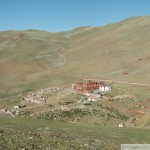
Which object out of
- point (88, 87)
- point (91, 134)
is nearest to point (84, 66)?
point (88, 87)

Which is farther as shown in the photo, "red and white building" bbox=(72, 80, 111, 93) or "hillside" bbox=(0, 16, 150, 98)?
"hillside" bbox=(0, 16, 150, 98)

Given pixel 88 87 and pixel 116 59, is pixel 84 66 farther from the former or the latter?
pixel 88 87

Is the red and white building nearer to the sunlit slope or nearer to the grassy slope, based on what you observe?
the sunlit slope

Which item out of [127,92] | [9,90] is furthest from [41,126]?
[9,90]

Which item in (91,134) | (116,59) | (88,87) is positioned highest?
(116,59)

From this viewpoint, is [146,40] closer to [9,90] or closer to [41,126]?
[9,90]

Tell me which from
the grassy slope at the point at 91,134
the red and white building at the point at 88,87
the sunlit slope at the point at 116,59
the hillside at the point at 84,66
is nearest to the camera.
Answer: the grassy slope at the point at 91,134

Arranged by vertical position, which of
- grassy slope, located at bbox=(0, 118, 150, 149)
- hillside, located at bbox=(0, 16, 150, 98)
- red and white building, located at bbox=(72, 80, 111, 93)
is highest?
hillside, located at bbox=(0, 16, 150, 98)

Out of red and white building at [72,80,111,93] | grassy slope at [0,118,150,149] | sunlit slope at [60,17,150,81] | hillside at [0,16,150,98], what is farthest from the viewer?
sunlit slope at [60,17,150,81]

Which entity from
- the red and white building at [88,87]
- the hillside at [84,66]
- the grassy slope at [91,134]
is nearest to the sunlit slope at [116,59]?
the hillside at [84,66]

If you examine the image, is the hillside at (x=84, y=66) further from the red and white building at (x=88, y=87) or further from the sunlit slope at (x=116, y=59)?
the red and white building at (x=88, y=87)

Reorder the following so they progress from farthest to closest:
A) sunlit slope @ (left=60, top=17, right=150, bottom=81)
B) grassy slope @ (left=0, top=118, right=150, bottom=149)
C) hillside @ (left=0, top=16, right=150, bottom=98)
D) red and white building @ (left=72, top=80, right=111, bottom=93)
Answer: sunlit slope @ (left=60, top=17, right=150, bottom=81)
hillside @ (left=0, top=16, right=150, bottom=98)
red and white building @ (left=72, top=80, right=111, bottom=93)
grassy slope @ (left=0, top=118, right=150, bottom=149)

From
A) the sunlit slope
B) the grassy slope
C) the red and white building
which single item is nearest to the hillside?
the sunlit slope
